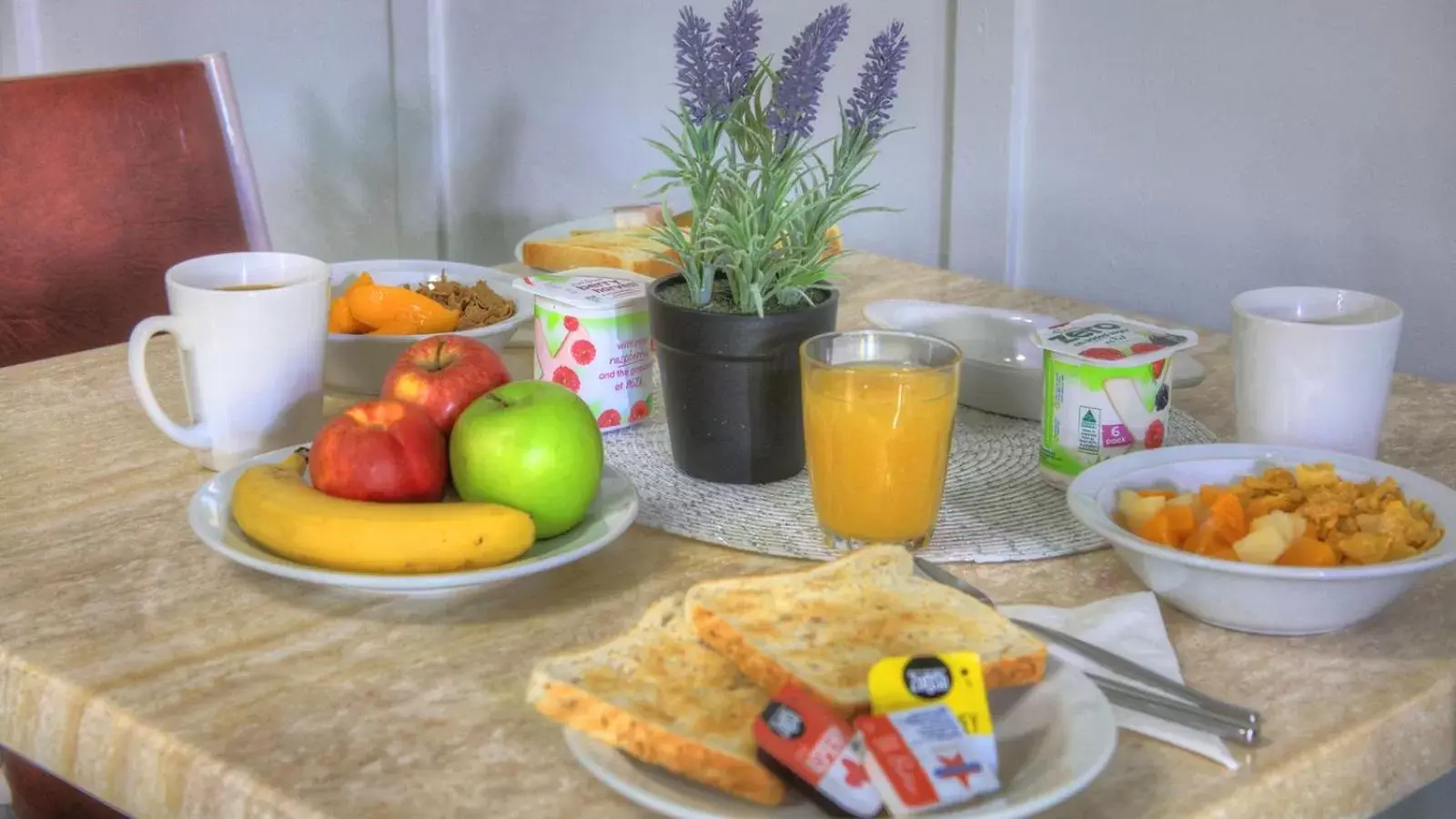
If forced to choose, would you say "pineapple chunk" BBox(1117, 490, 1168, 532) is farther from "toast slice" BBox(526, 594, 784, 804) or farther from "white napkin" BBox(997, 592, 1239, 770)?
"toast slice" BBox(526, 594, 784, 804)

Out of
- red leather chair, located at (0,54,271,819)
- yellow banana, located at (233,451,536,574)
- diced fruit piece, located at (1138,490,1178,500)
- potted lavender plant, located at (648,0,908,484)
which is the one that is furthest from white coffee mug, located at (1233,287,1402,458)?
red leather chair, located at (0,54,271,819)

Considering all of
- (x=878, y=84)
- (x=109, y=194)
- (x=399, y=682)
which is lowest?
(x=399, y=682)

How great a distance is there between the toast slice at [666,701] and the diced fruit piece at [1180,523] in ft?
0.96

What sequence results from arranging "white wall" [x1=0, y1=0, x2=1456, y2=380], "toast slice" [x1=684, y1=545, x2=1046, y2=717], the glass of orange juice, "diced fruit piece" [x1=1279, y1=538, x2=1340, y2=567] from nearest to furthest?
"toast slice" [x1=684, y1=545, x2=1046, y2=717], "diced fruit piece" [x1=1279, y1=538, x2=1340, y2=567], the glass of orange juice, "white wall" [x1=0, y1=0, x2=1456, y2=380]

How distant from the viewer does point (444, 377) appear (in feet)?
3.31

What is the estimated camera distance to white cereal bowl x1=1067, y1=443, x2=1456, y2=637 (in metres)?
0.81

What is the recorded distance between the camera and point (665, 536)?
1005 mm

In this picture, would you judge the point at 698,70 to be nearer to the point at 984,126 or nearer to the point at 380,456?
the point at 380,456

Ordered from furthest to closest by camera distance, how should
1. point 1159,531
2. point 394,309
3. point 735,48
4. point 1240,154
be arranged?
1. point 1240,154
2. point 394,309
3. point 735,48
4. point 1159,531

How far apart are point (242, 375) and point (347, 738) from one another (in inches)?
16.1

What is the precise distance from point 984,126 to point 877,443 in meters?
1.19

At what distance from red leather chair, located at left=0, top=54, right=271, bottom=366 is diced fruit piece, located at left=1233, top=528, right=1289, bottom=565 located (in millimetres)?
1289

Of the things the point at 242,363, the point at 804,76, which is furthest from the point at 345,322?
the point at 804,76

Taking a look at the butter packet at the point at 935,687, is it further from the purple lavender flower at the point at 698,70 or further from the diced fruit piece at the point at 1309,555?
the purple lavender flower at the point at 698,70
